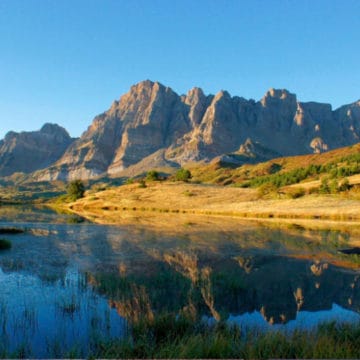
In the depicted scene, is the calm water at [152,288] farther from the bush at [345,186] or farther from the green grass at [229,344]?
the bush at [345,186]

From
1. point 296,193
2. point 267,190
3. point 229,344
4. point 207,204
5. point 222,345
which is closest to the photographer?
point 222,345

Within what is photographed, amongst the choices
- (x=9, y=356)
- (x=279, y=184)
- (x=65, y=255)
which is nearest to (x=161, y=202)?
(x=279, y=184)

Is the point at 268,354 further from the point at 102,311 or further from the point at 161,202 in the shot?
the point at 161,202

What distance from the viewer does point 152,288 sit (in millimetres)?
21656

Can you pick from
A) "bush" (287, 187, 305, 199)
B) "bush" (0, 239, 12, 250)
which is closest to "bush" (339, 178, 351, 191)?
"bush" (287, 187, 305, 199)

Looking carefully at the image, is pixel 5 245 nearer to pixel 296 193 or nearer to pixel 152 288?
pixel 152 288

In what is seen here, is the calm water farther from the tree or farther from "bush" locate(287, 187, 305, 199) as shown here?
the tree

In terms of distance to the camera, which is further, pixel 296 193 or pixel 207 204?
pixel 207 204

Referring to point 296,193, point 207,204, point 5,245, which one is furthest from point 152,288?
point 207,204

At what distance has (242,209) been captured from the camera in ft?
313

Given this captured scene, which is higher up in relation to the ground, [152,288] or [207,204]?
[207,204]

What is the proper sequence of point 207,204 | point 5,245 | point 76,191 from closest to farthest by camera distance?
point 5,245, point 207,204, point 76,191

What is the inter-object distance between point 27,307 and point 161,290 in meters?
6.81

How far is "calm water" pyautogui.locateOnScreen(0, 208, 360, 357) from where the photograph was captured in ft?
51.6
